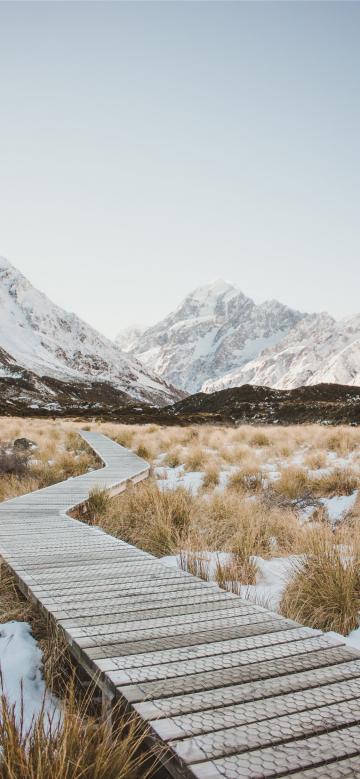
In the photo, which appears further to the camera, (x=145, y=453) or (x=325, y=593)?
(x=145, y=453)

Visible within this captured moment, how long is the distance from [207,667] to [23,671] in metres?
1.16

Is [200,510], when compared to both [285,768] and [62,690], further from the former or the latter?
[285,768]

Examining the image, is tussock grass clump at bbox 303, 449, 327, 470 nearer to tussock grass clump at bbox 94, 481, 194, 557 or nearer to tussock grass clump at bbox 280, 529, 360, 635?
tussock grass clump at bbox 94, 481, 194, 557

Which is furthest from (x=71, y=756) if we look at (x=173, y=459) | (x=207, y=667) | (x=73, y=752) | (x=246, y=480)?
(x=173, y=459)

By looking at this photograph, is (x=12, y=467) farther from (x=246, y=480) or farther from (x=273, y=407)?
(x=273, y=407)

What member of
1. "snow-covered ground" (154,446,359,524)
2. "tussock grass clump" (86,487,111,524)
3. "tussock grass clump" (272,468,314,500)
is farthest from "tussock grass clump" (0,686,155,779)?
"tussock grass clump" (272,468,314,500)

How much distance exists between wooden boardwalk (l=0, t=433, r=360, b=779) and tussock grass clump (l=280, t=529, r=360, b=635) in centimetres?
55

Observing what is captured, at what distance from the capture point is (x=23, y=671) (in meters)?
2.90

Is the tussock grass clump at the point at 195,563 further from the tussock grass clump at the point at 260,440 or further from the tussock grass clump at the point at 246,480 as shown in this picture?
the tussock grass clump at the point at 260,440

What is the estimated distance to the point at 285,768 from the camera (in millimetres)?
1562

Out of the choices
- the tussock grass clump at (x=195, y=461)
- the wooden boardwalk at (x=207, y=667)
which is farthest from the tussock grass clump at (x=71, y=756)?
the tussock grass clump at (x=195, y=461)

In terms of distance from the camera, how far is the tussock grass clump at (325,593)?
3.44 meters

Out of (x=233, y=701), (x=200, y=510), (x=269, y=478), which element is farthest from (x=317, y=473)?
(x=233, y=701)

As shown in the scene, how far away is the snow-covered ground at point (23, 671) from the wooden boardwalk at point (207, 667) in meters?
0.23
